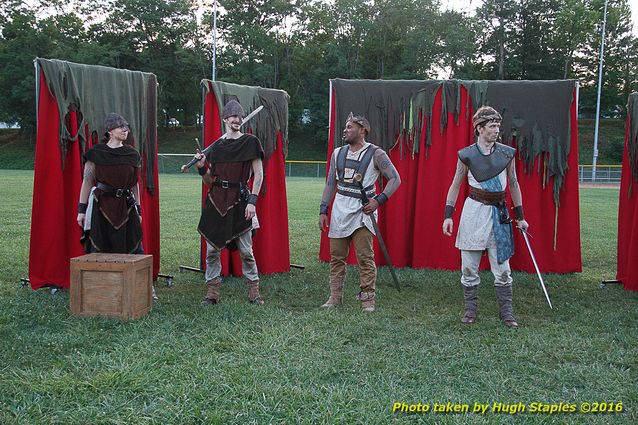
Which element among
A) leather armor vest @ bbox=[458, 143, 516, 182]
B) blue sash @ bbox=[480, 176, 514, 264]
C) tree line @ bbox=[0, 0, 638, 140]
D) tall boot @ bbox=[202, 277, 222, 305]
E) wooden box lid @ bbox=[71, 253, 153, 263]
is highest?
tree line @ bbox=[0, 0, 638, 140]

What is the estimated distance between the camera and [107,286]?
4.61 metres

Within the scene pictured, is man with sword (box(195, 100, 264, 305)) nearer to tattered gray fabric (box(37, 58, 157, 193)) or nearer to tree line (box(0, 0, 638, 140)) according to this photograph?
tattered gray fabric (box(37, 58, 157, 193))

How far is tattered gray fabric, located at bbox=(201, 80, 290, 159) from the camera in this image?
247 inches

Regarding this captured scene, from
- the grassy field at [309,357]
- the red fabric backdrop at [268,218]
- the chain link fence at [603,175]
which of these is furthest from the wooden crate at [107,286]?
the chain link fence at [603,175]

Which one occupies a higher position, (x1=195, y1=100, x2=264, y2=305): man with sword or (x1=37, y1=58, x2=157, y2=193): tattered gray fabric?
(x1=37, y1=58, x2=157, y2=193): tattered gray fabric

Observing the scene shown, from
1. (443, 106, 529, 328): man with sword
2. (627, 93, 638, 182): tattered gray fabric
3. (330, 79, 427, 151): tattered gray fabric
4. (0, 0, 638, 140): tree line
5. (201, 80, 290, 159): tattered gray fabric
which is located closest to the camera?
(443, 106, 529, 328): man with sword

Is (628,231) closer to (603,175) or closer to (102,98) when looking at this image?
(102,98)

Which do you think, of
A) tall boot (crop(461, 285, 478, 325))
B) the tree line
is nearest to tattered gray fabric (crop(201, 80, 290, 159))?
tall boot (crop(461, 285, 478, 325))

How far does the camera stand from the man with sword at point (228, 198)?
16.9 feet

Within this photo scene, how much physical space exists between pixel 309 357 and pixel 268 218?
3.07 meters

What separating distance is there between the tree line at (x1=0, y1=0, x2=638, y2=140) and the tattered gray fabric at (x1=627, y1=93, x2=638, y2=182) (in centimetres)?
3438

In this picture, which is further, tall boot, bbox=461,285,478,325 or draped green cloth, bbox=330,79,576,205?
draped green cloth, bbox=330,79,576,205

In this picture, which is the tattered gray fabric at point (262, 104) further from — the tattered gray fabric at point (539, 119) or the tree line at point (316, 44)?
the tree line at point (316, 44)

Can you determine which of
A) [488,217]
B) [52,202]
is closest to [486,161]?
[488,217]
